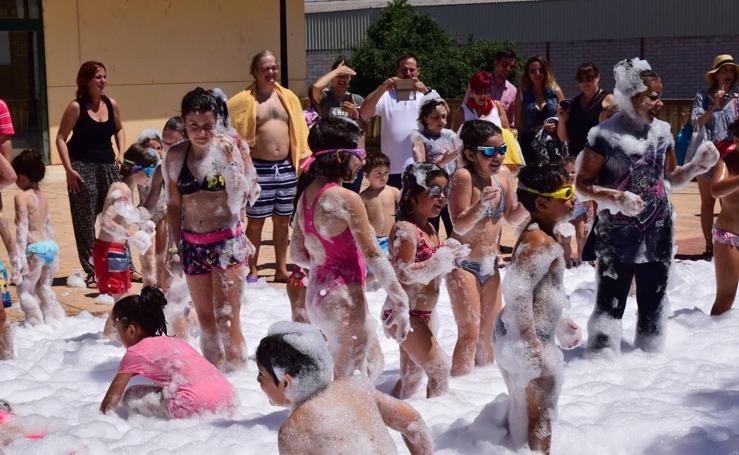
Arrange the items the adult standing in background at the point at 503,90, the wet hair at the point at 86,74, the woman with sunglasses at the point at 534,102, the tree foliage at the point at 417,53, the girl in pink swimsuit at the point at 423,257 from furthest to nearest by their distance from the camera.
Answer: the tree foliage at the point at 417,53, the adult standing in background at the point at 503,90, the woman with sunglasses at the point at 534,102, the wet hair at the point at 86,74, the girl in pink swimsuit at the point at 423,257

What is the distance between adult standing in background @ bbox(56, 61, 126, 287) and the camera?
8859mm

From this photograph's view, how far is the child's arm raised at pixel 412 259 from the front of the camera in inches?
197

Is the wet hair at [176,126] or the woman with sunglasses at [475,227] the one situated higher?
the wet hair at [176,126]

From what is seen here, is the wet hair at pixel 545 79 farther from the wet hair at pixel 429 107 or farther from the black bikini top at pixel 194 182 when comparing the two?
the black bikini top at pixel 194 182

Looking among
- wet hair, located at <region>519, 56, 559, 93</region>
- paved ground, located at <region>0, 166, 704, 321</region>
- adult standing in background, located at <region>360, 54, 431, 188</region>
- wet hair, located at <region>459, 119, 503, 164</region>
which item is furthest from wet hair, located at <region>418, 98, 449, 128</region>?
wet hair, located at <region>459, 119, 503, 164</region>

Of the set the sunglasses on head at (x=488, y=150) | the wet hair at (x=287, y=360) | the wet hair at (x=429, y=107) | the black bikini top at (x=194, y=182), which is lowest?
the wet hair at (x=287, y=360)

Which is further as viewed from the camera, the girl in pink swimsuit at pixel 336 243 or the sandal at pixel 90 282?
Result: the sandal at pixel 90 282

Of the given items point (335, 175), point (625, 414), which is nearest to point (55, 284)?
point (335, 175)

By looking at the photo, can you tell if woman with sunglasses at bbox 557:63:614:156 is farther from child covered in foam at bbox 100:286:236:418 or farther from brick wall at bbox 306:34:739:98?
brick wall at bbox 306:34:739:98

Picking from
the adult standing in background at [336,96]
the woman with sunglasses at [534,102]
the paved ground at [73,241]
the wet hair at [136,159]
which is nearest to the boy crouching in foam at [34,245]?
the paved ground at [73,241]

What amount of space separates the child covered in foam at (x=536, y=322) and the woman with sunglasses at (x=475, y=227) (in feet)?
3.10

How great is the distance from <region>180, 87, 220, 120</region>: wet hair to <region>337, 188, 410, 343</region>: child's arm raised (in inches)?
46.8

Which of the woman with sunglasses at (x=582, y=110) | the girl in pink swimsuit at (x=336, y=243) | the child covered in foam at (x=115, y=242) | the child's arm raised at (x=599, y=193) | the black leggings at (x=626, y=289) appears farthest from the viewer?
the woman with sunglasses at (x=582, y=110)

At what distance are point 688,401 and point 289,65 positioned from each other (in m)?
13.0
